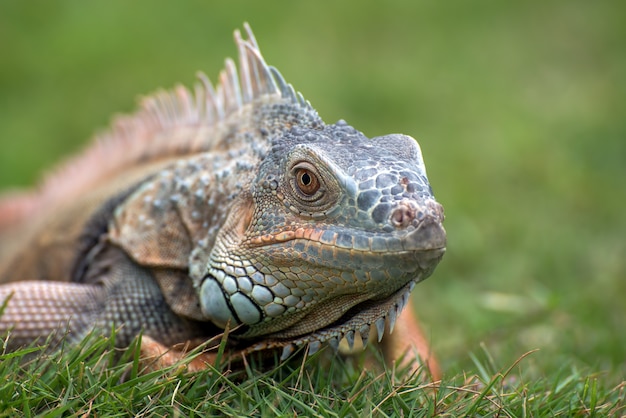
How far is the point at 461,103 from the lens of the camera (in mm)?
13320

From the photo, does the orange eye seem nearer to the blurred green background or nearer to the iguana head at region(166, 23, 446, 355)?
the iguana head at region(166, 23, 446, 355)

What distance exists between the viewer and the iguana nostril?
3791 millimetres

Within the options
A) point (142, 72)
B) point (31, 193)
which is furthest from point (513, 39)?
point (31, 193)

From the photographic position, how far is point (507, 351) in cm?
572

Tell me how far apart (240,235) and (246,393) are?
847 millimetres

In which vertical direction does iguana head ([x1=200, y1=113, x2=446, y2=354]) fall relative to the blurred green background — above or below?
below

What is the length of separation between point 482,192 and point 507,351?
517cm

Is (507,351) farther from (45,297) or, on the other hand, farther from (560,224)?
(560,224)

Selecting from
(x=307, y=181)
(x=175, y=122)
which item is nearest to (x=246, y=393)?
(x=307, y=181)

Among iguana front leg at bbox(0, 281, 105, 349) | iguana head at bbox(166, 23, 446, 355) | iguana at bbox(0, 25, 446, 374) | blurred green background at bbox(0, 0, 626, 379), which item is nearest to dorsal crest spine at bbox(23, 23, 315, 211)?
iguana at bbox(0, 25, 446, 374)

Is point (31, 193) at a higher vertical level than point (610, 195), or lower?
lower

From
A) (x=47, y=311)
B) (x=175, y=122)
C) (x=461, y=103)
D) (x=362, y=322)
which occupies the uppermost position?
(x=461, y=103)

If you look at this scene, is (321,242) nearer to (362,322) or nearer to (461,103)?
(362,322)

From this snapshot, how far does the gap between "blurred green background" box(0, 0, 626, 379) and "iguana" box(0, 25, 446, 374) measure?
2.14 m
